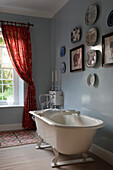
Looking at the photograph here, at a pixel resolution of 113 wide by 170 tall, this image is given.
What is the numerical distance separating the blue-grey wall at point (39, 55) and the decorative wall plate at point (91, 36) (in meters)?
1.87

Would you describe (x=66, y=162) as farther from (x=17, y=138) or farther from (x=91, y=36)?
(x=91, y=36)

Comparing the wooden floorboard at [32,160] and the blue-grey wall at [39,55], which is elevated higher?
the blue-grey wall at [39,55]

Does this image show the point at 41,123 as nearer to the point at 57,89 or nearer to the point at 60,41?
the point at 57,89

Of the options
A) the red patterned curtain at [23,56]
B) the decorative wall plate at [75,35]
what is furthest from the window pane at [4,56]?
the decorative wall plate at [75,35]

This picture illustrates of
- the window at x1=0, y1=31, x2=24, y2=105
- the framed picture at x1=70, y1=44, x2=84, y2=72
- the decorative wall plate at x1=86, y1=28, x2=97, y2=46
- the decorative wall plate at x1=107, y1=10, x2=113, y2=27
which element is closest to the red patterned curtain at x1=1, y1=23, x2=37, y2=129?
the window at x1=0, y1=31, x2=24, y2=105

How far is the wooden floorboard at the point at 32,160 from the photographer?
257 cm

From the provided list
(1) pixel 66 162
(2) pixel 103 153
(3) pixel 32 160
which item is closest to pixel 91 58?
(2) pixel 103 153

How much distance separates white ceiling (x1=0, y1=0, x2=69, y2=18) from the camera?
13.7 ft

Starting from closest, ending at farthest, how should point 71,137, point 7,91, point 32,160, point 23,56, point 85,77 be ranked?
point 71,137, point 32,160, point 85,77, point 23,56, point 7,91

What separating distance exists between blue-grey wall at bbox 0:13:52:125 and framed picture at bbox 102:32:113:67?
2296 millimetres

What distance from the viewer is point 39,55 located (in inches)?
191

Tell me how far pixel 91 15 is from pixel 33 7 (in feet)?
6.12

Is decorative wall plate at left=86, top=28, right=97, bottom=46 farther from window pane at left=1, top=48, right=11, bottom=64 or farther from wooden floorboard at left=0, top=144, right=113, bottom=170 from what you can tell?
window pane at left=1, top=48, right=11, bottom=64

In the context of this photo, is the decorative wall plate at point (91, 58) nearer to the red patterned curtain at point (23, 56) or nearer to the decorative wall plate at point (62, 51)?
the decorative wall plate at point (62, 51)
